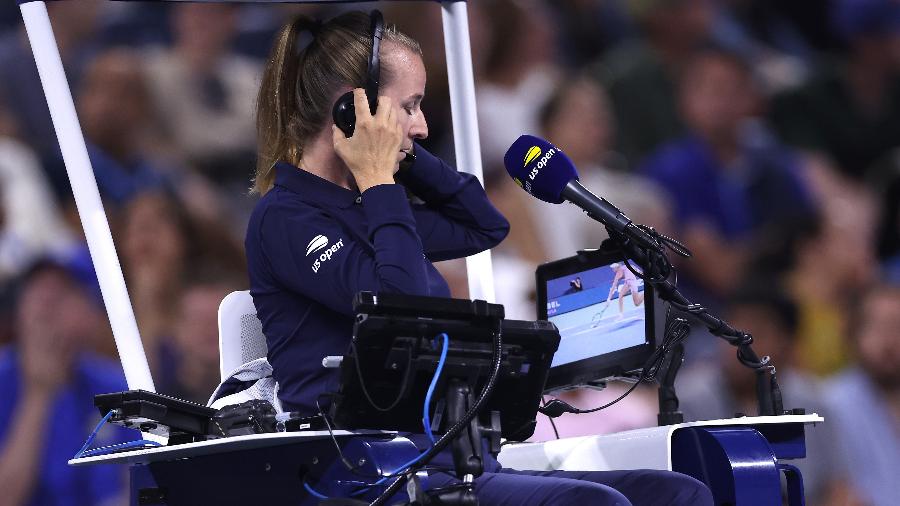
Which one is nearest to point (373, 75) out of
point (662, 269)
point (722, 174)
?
point (662, 269)

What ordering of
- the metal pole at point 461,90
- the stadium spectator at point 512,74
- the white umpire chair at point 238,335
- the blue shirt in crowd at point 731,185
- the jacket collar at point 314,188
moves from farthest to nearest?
the blue shirt in crowd at point 731,185
the stadium spectator at point 512,74
the metal pole at point 461,90
the white umpire chair at point 238,335
the jacket collar at point 314,188

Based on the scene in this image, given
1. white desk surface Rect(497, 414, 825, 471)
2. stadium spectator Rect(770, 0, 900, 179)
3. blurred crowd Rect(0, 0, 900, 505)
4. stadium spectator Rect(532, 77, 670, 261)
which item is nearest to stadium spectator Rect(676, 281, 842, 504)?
blurred crowd Rect(0, 0, 900, 505)

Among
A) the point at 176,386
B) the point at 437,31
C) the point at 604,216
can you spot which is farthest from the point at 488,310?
the point at 437,31

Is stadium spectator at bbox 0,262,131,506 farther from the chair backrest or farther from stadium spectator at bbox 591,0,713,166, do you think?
stadium spectator at bbox 591,0,713,166

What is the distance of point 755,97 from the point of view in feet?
16.6

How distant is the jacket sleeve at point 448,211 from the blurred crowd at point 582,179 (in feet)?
2.01

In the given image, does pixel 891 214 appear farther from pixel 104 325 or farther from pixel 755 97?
pixel 104 325

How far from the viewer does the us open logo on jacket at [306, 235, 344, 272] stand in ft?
6.45

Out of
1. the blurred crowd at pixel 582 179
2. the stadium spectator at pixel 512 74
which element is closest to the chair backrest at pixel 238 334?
the blurred crowd at pixel 582 179

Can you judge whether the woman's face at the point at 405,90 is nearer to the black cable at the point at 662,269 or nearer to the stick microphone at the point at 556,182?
the stick microphone at the point at 556,182

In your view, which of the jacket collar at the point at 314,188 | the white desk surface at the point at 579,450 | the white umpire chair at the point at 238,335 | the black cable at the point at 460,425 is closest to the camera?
the black cable at the point at 460,425

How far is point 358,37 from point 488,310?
756mm

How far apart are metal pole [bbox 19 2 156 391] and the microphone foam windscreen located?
31.4 inches

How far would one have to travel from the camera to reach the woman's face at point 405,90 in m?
2.16
